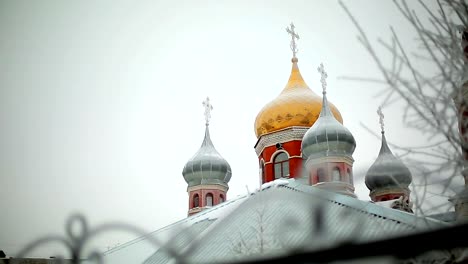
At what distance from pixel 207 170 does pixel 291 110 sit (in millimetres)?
4995

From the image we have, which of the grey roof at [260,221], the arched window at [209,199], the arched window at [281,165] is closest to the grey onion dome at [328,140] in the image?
the arched window at [281,165]

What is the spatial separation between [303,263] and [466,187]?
2.11 meters

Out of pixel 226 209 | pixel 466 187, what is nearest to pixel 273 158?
pixel 226 209

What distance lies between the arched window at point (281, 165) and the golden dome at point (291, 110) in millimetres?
1401

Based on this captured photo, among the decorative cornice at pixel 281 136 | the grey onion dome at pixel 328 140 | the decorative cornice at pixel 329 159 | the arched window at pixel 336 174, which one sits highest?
the decorative cornice at pixel 281 136

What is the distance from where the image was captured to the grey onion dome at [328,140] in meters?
19.1

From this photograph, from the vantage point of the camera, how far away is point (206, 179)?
74.9ft

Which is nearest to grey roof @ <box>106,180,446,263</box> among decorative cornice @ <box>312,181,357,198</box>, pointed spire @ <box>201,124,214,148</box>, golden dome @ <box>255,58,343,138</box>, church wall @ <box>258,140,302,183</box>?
decorative cornice @ <box>312,181,357,198</box>

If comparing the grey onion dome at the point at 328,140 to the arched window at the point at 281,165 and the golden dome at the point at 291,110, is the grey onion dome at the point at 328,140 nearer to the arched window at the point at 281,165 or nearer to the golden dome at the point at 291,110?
the arched window at the point at 281,165

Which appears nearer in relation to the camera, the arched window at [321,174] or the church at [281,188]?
the church at [281,188]

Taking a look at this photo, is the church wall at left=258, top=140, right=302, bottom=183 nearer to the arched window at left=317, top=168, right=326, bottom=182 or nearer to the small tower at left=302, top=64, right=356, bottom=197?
the small tower at left=302, top=64, right=356, bottom=197

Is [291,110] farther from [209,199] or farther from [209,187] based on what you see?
[209,199]

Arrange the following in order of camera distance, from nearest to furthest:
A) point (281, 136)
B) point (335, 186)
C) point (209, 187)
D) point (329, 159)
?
point (335, 186) < point (329, 159) < point (209, 187) < point (281, 136)

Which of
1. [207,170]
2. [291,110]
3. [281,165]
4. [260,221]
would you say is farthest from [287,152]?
[260,221]
